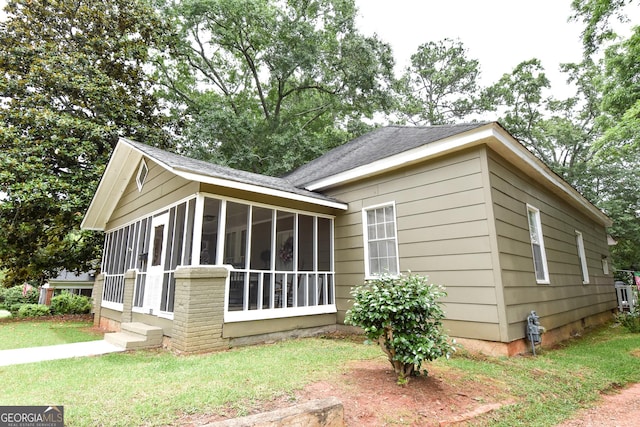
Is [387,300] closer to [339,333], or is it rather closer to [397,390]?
[397,390]

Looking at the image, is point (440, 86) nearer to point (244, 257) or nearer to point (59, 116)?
point (244, 257)

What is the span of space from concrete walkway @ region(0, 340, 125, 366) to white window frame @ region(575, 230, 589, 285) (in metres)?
11.0

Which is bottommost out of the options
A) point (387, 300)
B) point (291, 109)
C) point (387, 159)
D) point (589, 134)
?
point (387, 300)

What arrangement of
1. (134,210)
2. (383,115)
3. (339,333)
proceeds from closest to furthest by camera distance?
(339,333), (134,210), (383,115)

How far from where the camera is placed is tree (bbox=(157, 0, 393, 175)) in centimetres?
1437

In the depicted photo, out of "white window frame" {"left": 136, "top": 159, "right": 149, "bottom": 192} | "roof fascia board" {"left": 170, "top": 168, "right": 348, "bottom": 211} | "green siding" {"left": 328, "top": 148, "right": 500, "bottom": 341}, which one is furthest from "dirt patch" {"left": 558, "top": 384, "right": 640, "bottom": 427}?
"white window frame" {"left": 136, "top": 159, "right": 149, "bottom": 192}

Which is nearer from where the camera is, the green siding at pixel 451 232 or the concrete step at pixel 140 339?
the green siding at pixel 451 232

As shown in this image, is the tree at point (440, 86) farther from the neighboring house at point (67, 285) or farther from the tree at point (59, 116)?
the neighboring house at point (67, 285)

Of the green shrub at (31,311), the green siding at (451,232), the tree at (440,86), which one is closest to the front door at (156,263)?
the green siding at (451,232)

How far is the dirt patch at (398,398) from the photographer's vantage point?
8.45 ft

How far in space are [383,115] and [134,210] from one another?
47.1ft

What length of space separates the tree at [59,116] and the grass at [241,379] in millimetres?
8256

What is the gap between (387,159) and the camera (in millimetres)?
6188

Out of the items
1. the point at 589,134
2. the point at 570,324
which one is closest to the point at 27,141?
the point at 570,324
